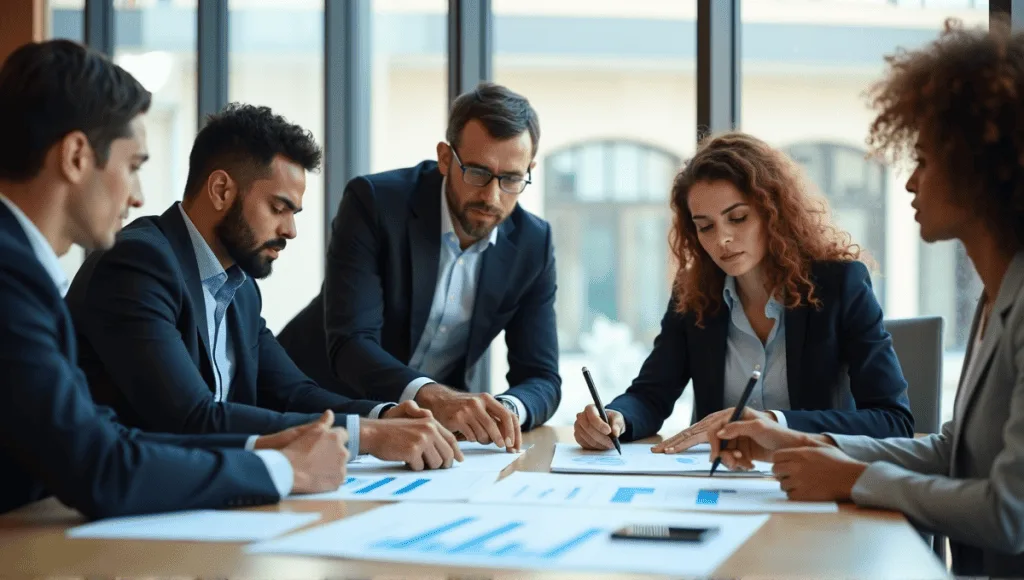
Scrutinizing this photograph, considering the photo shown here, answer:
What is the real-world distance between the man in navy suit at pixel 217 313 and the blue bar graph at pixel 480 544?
584mm

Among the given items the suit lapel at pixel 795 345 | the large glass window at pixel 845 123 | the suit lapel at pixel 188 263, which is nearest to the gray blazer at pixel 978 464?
the suit lapel at pixel 795 345

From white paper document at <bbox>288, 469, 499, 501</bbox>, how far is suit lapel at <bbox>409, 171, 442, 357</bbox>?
3.84 feet

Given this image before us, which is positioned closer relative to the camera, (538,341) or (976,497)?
(976,497)

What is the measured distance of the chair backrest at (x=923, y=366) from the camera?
2.83 metres

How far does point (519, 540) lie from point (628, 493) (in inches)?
16.8

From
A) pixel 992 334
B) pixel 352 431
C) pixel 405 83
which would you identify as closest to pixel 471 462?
pixel 352 431

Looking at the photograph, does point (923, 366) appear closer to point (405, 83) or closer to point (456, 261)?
point (456, 261)

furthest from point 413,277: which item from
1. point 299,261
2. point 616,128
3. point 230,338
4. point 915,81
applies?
point 616,128

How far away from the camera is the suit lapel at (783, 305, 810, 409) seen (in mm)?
2553

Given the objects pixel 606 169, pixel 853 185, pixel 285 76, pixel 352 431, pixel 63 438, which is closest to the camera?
pixel 63 438

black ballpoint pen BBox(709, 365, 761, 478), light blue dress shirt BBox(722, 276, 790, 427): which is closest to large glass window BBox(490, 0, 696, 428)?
light blue dress shirt BBox(722, 276, 790, 427)

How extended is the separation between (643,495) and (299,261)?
362 cm

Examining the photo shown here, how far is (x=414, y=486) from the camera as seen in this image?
177 cm

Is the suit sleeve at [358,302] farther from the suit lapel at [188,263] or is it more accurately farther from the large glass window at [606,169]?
the large glass window at [606,169]
